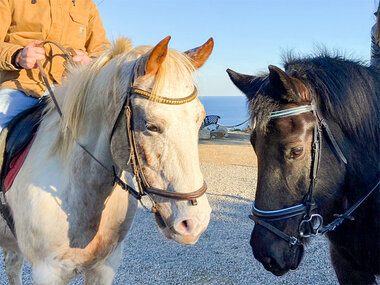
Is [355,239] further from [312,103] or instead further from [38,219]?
[38,219]

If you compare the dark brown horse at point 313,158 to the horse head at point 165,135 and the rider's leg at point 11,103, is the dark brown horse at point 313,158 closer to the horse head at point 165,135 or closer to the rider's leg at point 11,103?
the horse head at point 165,135

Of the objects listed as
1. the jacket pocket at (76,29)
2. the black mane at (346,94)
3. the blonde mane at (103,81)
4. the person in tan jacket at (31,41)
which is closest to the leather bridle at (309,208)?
the black mane at (346,94)

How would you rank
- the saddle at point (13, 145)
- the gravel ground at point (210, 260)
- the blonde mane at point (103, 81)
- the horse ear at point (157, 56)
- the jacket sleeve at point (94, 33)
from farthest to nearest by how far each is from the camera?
1. the gravel ground at point (210, 260)
2. the jacket sleeve at point (94, 33)
3. the saddle at point (13, 145)
4. the blonde mane at point (103, 81)
5. the horse ear at point (157, 56)

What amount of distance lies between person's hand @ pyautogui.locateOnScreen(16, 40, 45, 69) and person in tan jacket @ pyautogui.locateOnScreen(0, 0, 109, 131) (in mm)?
21

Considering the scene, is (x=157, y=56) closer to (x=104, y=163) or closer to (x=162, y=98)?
(x=162, y=98)

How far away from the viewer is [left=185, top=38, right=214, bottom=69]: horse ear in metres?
1.84

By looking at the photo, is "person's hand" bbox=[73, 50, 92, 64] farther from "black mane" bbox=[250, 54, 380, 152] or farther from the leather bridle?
the leather bridle

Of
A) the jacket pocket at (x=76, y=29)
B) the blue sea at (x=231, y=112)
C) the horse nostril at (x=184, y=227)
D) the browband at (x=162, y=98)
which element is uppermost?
the jacket pocket at (x=76, y=29)

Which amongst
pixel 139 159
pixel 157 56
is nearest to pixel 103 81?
pixel 157 56

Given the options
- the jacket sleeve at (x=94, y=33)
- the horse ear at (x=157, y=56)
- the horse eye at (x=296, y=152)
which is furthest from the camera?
the jacket sleeve at (x=94, y=33)

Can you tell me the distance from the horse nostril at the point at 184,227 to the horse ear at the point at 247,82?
0.97 m

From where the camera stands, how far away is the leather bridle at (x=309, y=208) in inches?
70.1

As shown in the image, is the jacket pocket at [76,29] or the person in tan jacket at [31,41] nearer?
the person in tan jacket at [31,41]

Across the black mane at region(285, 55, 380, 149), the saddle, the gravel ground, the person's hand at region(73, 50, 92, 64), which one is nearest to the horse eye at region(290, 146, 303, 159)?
the black mane at region(285, 55, 380, 149)
